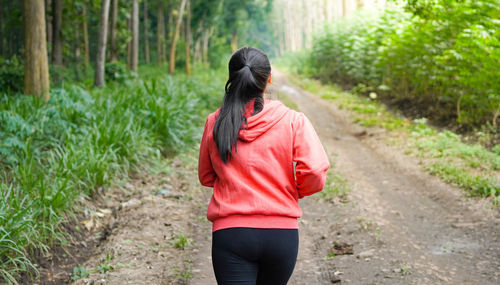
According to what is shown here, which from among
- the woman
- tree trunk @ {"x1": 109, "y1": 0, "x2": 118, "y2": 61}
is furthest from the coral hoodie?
tree trunk @ {"x1": 109, "y1": 0, "x2": 118, "y2": 61}

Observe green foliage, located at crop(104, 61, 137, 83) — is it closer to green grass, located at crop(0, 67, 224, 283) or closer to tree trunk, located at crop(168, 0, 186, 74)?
green grass, located at crop(0, 67, 224, 283)

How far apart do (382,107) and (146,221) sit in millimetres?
11027

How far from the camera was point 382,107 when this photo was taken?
14383 millimetres

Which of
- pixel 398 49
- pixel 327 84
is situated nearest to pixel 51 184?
pixel 398 49

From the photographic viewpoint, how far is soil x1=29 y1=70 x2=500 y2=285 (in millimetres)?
4184

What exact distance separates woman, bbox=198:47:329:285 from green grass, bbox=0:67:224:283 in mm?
2520

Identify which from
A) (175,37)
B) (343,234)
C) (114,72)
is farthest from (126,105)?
(175,37)

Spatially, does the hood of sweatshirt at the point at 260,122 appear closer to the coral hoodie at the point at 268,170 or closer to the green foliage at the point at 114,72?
the coral hoodie at the point at 268,170

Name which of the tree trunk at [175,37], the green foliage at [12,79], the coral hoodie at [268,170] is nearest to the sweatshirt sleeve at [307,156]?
the coral hoodie at [268,170]

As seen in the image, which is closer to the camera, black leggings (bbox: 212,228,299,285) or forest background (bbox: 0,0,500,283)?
black leggings (bbox: 212,228,299,285)

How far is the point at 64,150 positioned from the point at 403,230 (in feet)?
16.4

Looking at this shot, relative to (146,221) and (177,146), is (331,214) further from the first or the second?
(177,146)

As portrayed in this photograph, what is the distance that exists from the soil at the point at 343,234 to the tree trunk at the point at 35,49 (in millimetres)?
2816

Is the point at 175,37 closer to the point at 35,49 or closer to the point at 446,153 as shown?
the point at 35,49
